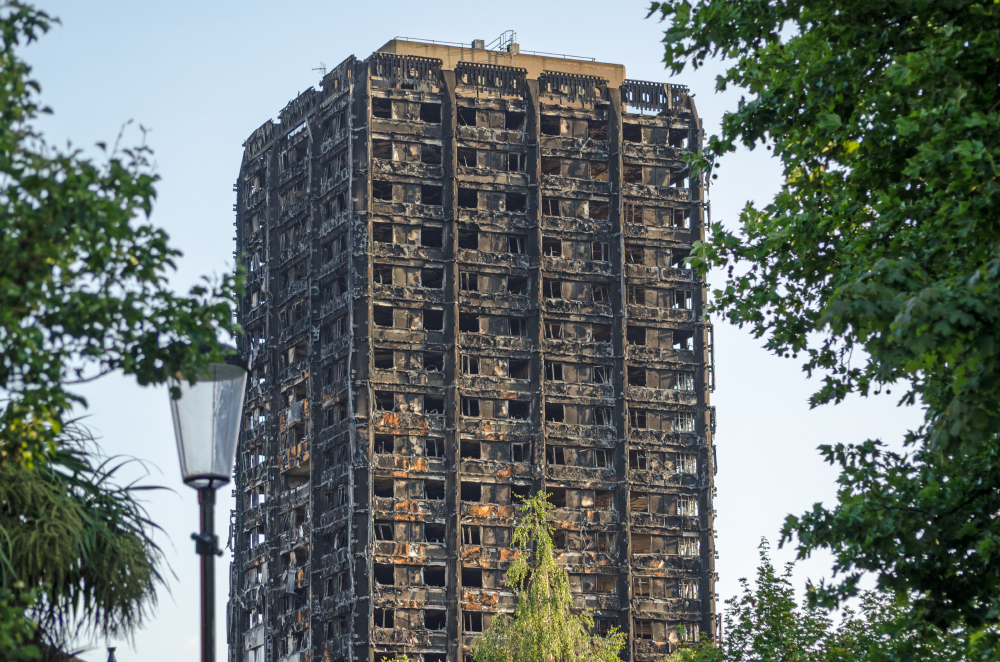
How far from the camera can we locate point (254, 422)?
378 feet

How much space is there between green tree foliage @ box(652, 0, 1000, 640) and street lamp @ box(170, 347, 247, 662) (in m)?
6.98

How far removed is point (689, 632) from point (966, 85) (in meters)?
91.4

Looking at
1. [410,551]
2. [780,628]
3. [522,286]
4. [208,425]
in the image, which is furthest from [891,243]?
[522,286]

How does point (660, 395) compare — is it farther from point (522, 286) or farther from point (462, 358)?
point (462, 358)

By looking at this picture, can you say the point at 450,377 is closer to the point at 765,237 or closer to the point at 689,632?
the point at 689,632

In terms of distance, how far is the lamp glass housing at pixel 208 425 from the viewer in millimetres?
14891

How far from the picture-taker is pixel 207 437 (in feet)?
48.9

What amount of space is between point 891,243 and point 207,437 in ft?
38.4

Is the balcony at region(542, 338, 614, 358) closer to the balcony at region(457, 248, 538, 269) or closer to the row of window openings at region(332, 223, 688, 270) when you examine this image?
the balcony at region(457, 248, 538, 269)

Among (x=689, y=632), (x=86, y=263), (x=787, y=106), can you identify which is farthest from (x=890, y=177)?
(x=689, y=632)

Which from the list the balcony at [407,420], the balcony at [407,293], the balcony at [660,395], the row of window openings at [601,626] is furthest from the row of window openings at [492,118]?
the row of window openings at [601,626]

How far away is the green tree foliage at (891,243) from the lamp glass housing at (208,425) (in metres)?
6.94

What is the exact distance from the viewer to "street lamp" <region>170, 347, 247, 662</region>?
48.8ft

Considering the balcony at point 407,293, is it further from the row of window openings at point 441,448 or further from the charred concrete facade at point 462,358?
the row of window openings at point 441,448
